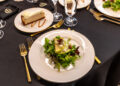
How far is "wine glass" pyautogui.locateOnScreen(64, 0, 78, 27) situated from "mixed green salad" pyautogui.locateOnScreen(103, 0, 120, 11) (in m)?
0.23

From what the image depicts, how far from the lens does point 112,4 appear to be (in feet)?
3.09

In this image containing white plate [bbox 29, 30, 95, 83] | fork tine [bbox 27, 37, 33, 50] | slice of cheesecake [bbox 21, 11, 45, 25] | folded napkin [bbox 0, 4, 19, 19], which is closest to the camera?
white plate [bbox 29, 30, 95, 83]

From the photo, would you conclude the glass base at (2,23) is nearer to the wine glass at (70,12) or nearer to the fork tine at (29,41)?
the fork tine at (29,41)

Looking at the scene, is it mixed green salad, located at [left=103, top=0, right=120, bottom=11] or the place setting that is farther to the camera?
mixed green salad, located at [left=103, top=0, right=120, bottom=11]

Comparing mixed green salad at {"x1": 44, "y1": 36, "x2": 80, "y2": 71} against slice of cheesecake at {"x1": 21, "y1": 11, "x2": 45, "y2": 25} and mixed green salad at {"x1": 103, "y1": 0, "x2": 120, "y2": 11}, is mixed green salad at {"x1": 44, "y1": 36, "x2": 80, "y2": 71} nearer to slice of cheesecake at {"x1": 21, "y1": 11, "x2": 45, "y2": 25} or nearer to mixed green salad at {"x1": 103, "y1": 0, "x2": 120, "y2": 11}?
slice of cheesecake at {"x1": 21, "y1": 11, "x2": 45, "y2": 25}

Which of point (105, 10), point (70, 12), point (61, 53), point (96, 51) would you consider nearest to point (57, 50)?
point (61, 53)

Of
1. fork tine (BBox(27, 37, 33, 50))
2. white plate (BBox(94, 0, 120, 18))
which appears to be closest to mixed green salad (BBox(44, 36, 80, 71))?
fork tine (BBox(27, 37, 33, 50))

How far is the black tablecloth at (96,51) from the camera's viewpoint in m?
0.67

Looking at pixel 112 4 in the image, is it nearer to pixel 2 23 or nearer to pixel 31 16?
pixel 31 16

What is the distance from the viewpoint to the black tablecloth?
67 centimetres

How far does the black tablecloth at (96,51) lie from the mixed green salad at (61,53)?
94 mm

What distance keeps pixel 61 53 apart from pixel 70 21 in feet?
1.02

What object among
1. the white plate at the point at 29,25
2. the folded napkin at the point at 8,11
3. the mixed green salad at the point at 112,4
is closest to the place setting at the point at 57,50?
the white plate at the point at 29,25

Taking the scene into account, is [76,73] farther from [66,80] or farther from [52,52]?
[52,52]
